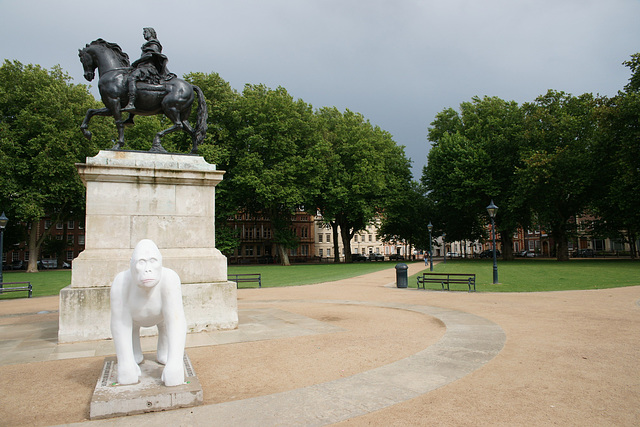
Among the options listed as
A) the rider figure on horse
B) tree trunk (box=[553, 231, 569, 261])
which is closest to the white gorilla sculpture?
the rider figure on horse

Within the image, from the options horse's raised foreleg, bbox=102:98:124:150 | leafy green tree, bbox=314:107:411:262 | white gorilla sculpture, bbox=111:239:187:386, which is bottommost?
white gorilla sculpture, bbox=111:239:187:386

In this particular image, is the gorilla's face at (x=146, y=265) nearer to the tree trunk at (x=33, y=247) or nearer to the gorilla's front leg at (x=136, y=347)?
the gorilla's front leg at (x=136, y=347)

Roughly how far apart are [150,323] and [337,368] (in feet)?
8.87

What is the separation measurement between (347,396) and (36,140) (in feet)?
132

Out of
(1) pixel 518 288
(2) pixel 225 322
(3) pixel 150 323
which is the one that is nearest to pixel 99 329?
(2) pixel 225 322

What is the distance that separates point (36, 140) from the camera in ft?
116

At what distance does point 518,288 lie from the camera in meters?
18.0

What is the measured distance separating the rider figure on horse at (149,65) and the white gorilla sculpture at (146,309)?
18.3 feet

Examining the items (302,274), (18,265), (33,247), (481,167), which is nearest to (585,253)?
(481,167)

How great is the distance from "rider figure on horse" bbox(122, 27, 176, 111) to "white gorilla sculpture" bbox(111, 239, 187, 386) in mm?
5593

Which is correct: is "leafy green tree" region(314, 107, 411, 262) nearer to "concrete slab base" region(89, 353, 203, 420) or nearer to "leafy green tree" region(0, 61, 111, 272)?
"leafy green tree" region(0, 61, 111, 272)

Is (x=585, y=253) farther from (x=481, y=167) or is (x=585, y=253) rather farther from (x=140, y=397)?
(x=140, y=397)

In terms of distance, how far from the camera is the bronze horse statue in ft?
29.4

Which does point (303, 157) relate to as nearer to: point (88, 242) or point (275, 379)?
point (88, 242)
